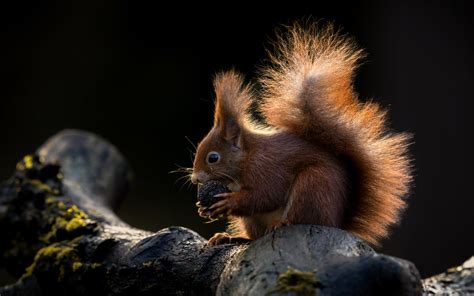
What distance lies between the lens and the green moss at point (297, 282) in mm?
980

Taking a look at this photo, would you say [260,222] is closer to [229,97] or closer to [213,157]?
[213,157]

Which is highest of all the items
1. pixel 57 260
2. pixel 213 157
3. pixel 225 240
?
pixel 213 157

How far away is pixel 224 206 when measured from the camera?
4.28 feet

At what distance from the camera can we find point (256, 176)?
4.37 ft

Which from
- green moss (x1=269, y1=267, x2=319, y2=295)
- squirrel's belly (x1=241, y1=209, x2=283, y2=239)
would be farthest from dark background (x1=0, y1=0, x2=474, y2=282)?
green moss (x1=269, y1=267, x2=319, y2=295)

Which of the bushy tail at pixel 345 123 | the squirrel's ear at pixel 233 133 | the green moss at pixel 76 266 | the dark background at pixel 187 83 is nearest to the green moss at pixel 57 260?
the green moss at pixel 76 266

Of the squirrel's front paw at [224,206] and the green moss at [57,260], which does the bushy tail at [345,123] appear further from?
the green moss at [57,260]

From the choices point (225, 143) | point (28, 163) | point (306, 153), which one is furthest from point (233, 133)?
point (28, 163)

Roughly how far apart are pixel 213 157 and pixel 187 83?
254 centimetres

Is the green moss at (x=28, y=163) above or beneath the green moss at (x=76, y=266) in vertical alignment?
above

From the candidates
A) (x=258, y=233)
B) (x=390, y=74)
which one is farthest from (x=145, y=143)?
(x=258, y=233)

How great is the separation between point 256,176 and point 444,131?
193 cm

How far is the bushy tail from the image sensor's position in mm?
1354

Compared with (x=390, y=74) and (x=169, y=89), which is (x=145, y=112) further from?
(x=390, y=74)
